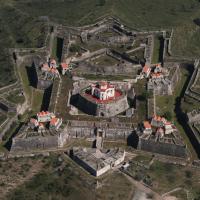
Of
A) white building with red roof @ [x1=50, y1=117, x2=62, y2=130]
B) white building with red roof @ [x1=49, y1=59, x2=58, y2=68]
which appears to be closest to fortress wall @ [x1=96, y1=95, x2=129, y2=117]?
white building with red roof @ [x1=50, y1=117, x2=62, y2=130]

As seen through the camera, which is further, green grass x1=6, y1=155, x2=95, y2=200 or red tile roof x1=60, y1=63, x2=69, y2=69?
red tile roof x1=60, y1=63, x2=69, y2=69

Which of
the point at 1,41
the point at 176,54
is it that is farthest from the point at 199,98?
the point at 1,41

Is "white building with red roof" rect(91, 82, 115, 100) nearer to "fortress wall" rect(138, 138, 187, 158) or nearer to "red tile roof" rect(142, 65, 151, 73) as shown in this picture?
"red tile roof" rect(142, 65, 151, 73)

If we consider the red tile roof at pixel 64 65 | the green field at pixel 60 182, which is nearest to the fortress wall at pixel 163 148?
the green field at pixel 60 182

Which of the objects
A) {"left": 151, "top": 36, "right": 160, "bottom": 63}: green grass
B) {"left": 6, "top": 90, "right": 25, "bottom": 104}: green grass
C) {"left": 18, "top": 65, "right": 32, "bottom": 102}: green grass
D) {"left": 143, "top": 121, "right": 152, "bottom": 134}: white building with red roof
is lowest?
{"left": 143, "top": 121, "right": 152, "bottom": 134}: white building with red roof

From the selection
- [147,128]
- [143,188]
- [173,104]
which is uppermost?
[173,104]

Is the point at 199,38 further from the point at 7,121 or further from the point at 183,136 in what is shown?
the point at 7,121

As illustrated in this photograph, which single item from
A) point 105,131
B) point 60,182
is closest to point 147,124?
point 105,131

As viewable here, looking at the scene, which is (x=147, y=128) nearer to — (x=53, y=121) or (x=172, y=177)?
(x=172, y=177)
